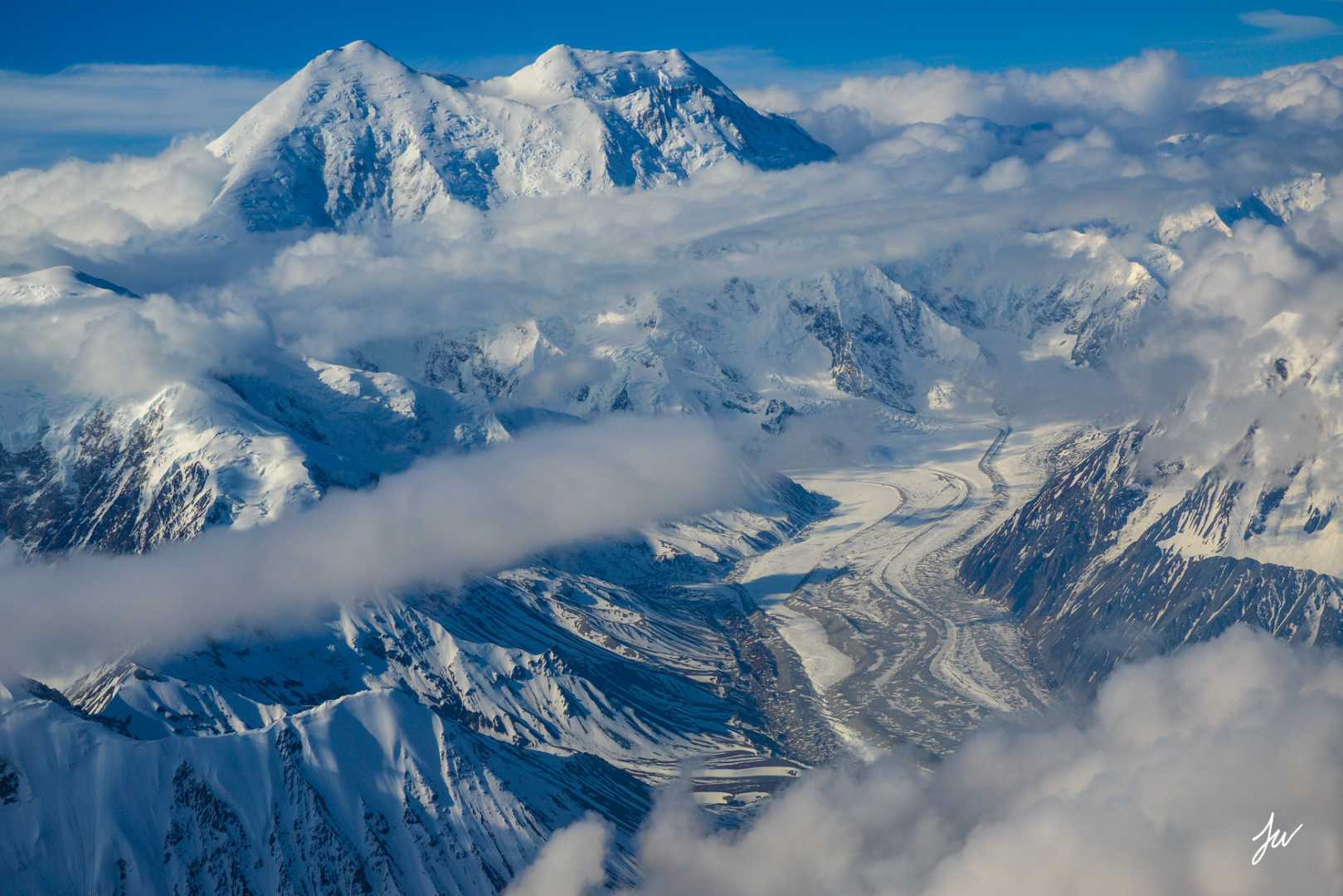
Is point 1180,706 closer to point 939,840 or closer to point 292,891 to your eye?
point 939,840

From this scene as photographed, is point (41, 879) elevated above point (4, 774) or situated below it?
below

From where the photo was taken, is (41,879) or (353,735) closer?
(41,879)

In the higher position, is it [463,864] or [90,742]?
[90,742]

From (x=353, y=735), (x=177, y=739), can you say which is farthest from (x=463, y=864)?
(x=177, y=739)

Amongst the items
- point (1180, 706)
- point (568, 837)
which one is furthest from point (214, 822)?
point (1180, 706)

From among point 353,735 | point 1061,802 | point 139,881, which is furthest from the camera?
point 353,735

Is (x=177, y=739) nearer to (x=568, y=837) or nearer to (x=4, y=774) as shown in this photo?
(x=4, y=774)

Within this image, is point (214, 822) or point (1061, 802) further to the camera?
point (214, 822)

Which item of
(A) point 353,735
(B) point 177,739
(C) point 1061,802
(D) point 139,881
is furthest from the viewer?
(A) point 353,735

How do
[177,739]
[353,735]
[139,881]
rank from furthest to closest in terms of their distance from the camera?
1. [353,735]
2. [177,739]
3. [139,881]
